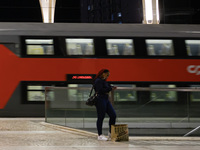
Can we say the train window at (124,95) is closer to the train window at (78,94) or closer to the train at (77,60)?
the train window at (78,94)

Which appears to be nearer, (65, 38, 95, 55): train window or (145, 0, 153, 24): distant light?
(65, 38, 95, 55): train window

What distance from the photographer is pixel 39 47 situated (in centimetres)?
1586

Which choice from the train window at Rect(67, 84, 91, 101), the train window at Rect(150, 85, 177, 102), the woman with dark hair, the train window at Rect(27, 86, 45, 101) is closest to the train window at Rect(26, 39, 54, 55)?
the train window at Rect(27, 86, 45, 101)

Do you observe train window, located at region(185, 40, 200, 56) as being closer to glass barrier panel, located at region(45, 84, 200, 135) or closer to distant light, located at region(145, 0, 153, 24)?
distant light, located at region(145, 0, 153, 24)

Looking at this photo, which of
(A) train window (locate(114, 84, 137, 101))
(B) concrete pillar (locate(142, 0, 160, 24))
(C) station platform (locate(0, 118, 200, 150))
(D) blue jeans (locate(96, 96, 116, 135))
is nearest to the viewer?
(C) station platform (locate(0, 118, 200, 150))

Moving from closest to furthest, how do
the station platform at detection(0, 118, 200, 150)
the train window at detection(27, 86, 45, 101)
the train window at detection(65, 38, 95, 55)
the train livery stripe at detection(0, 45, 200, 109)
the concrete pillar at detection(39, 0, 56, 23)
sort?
the station platform at detection(0, 118, 200, 150)
the train livery stripe at detection(0, 45, 200, 109)
the train window at detection(27, 86, 45, 101)
the train window at detection(65, 38, 95, 55)
the concrete pillar at detection(39, 0, 56, 23)

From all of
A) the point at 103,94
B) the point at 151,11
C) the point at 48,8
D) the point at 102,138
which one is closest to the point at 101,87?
the point at 103,94

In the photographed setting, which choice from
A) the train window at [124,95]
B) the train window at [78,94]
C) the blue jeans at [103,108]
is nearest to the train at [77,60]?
the train window at [78,94]

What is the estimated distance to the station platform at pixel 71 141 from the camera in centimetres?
822

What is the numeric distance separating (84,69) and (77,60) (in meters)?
0.40

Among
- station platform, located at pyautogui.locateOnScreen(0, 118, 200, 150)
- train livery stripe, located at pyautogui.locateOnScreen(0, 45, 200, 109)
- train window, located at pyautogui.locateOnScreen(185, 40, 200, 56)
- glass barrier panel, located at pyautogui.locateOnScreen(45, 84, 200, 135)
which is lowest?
station platform, located at pyautogui.locateOnScreen(0, 118, 200, 150)

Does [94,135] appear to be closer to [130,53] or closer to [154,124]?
[154,124]

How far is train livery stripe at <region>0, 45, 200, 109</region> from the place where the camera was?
51.8ft

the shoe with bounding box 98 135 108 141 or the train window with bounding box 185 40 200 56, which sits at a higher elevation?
the train window with bounding box 185 40 200 56
